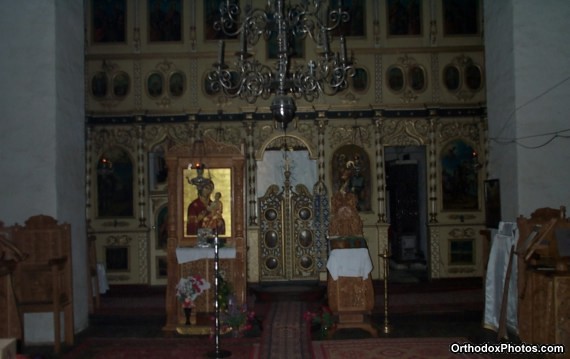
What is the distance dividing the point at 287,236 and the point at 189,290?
468 centimetres

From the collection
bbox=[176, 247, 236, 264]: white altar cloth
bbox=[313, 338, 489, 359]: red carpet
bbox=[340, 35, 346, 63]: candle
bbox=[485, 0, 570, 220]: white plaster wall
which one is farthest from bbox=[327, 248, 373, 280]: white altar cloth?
bbox=[340, 35, 346, 63]: candle

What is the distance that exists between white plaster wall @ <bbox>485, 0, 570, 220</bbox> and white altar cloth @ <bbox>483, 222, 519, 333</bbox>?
0.32m

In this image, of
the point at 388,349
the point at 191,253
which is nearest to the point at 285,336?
the point at 388,349

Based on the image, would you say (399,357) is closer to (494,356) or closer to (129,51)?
(494,356)

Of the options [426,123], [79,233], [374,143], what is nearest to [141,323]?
[79,233]

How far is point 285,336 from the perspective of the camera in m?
6.91

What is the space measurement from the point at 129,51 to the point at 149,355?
24.9 feet

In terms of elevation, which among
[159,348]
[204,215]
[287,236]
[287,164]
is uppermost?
[287,164]

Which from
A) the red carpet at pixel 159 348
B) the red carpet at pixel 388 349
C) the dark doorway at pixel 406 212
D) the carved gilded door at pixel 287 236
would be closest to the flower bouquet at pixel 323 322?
the red carpet at pixel 388 349

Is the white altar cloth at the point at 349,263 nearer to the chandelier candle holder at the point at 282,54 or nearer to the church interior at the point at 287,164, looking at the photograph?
the church interior at the point at 287,164

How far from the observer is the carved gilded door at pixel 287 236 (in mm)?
11617

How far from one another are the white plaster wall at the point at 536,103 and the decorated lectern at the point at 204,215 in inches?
143

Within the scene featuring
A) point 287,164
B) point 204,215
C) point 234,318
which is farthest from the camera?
point 287,164

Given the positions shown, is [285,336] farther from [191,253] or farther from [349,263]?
[191,253]
